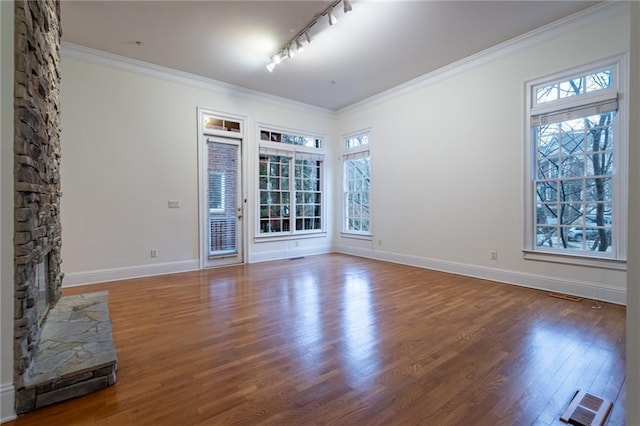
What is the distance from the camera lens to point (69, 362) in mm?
1864

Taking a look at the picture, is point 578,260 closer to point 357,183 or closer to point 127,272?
point 357,183

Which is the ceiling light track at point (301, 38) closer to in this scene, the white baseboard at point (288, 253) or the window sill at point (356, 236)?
the white baseboard at point (288, 253)

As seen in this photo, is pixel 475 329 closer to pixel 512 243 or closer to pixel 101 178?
pixel 512 243

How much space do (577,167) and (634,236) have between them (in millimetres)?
3395

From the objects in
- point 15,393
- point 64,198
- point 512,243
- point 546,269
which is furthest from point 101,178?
point 546,269

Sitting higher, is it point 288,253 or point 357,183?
point 357,183

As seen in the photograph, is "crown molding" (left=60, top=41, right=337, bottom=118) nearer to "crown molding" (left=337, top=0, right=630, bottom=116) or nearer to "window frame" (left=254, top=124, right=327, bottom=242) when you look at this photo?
"window frame" (left=254, top=124, right=327, bottom=242)

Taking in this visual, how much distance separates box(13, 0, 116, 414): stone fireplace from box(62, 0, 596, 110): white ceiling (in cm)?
144

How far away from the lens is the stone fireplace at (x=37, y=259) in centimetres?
164

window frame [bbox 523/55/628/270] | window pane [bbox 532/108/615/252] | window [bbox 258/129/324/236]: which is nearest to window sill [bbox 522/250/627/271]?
window frame [bbox 523/55/628/270]

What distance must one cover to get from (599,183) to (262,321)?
405 centimetres

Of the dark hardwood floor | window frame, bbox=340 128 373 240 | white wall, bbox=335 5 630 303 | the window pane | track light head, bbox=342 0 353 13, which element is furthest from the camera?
window frame, bbox=340 128 373 240

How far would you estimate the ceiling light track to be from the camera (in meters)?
3.30

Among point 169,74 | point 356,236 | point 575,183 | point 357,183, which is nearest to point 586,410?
point 575,183
